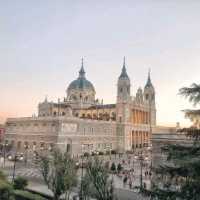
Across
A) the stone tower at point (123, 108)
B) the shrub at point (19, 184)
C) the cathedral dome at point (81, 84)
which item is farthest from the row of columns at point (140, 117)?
the shrub at point (19, 184)

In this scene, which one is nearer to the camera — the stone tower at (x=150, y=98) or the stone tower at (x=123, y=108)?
the stone tower at (x=123, y=108)

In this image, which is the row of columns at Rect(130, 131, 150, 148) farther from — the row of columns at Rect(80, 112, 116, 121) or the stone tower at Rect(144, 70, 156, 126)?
the row of columns at Rect(80, 112, 116, 121)

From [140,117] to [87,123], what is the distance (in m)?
27.9

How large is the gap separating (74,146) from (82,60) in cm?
4837

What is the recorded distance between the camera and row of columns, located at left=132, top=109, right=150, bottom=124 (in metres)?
85.9

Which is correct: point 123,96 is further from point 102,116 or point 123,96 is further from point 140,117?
point 140,117

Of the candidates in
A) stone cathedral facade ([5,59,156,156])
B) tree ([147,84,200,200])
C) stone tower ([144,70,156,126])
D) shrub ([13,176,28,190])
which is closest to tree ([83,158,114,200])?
tree ([147,84,200,200])

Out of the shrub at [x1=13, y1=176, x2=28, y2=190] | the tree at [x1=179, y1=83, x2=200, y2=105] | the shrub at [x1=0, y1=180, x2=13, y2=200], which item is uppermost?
the tree at [x1=179, y1=83, x2=200, y2=105]

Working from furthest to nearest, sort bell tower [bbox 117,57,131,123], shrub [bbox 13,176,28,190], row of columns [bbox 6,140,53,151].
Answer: bell tower [bbox 117,57,131,123]
row of columns [bbox 6,140,53,151]
shrub [bbox 13,176,28,190]

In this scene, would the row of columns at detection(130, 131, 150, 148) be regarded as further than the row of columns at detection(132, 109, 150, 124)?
No

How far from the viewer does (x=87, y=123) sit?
6662 centimetres

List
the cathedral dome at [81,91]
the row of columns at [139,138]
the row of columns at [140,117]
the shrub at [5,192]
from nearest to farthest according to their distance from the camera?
the shrub at [5,192] < the row of columns at [139,138] < the row of columns at [140,117] < the cathedral dome at [81,91]

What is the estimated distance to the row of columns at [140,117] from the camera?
85.9 meters

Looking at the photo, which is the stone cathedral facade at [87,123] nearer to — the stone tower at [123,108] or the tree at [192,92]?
the stone tower at [123,108]
